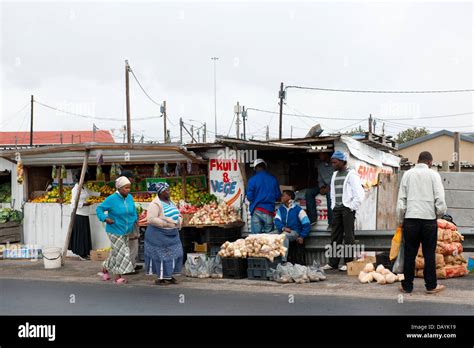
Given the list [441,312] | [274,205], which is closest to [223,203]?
[274,205]

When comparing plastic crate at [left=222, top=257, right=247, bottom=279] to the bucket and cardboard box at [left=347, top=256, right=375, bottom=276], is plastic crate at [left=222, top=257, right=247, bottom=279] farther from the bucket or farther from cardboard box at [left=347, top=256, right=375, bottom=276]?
the bucket

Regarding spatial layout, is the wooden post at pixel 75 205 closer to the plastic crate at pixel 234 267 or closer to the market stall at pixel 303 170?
the market stall at pixel 303 170

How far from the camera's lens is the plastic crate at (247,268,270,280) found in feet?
33.5

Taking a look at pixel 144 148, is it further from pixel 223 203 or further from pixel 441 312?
pixel 441 312

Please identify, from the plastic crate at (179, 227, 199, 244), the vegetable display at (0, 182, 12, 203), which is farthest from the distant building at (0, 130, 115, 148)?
the plastic crate at (179, 227, 199, 244)

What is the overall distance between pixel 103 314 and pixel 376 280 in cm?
451

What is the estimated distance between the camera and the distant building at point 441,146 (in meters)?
33.6

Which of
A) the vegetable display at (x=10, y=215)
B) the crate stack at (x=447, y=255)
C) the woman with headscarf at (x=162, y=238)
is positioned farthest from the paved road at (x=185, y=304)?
the vegetable display at (x=10, y=215)

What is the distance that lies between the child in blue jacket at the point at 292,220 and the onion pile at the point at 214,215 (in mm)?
1597

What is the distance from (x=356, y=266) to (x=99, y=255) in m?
6.43

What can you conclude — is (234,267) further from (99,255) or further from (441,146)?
(441,146)
